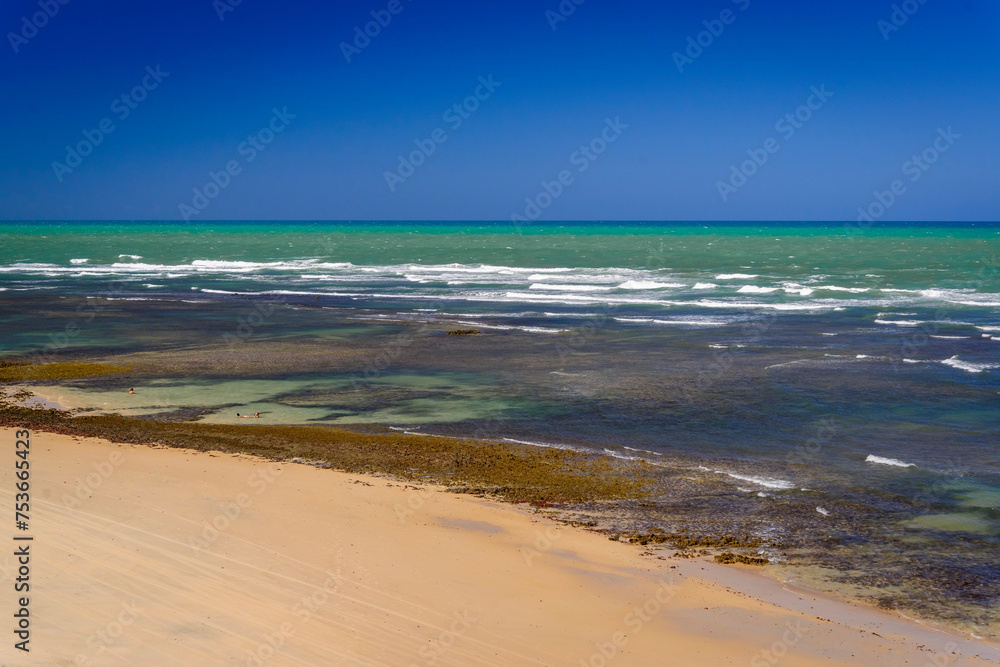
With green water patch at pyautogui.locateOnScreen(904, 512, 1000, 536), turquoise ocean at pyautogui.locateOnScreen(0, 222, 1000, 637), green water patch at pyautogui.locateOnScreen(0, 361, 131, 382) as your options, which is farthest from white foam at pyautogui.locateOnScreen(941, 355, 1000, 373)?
green water patch at pyautogui.locateOnScreen(0, 361, 131, 382)

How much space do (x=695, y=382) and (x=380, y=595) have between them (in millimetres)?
12203

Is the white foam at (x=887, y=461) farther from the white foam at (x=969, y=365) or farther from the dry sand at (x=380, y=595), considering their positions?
the white foam at (x=969, y=365)

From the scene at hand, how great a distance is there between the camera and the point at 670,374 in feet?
64.0

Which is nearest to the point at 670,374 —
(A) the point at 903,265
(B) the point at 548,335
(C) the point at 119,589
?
(B) the point at 548,335

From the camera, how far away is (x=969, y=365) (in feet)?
66.7

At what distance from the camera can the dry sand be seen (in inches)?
265

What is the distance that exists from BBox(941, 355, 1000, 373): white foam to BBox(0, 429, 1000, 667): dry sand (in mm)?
14403

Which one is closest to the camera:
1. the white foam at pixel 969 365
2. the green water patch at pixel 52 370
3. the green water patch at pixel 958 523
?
the green water patch at pixel 958 523

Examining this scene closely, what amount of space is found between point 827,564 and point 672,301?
2916cm

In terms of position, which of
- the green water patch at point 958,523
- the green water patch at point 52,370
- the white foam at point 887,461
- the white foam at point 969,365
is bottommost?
the green water patch at point 52,370

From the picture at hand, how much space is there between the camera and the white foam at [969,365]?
65.0 feet

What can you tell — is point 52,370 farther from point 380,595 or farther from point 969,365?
point 969,365

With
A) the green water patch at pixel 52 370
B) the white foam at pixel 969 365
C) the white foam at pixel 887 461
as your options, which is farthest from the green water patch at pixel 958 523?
the green water patch at pixel 52 370

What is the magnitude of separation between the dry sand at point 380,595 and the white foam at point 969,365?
567 inches
